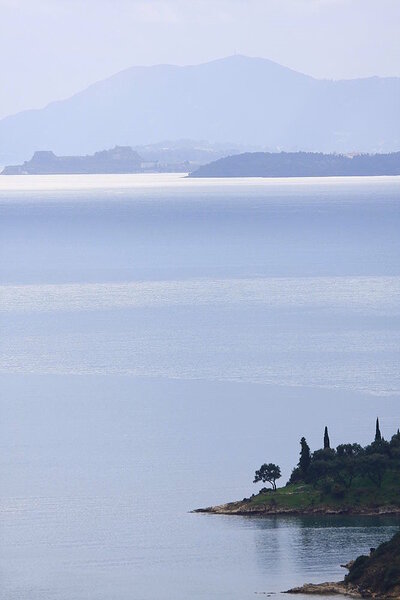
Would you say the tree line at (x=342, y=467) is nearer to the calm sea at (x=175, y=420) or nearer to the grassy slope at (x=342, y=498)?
the grassy slope at (x=342, y=498)

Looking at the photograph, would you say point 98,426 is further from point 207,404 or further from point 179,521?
point 179,521

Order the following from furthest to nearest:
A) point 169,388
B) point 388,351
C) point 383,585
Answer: point 388,351 → point 169,388 → point 383,585

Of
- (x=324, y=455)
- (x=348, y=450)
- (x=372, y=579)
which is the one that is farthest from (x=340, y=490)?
(x=372, y=579)

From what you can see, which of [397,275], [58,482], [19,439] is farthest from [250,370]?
[397,275]

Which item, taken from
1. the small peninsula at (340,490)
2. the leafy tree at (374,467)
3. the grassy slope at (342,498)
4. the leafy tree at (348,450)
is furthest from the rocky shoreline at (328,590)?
the leafy tree at (348,450)

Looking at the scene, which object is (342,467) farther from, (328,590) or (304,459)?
(328,590)

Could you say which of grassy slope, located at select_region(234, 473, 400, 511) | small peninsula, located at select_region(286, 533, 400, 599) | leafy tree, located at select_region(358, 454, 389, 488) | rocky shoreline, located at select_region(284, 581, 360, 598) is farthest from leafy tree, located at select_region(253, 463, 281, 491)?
rocky shoreline, located at select_region(284, 581, 360, 598)
